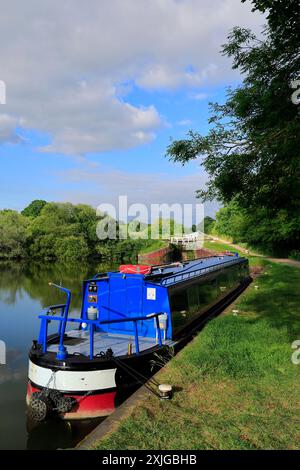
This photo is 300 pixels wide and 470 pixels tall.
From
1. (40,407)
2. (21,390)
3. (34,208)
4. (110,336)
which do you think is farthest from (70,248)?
(40,407)

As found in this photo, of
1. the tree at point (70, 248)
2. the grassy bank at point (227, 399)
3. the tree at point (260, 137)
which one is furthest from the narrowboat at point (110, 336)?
the tree at point (70, 248)

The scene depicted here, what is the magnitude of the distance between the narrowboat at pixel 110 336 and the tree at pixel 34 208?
266ft

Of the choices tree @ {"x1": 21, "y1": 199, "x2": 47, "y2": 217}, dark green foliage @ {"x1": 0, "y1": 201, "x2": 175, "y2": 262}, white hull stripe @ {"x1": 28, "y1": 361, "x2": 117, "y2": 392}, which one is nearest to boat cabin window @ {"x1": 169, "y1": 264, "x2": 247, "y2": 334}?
white hull stripe @ {"x1": 28, "y1": 361, "x2": 117, "y2": 392}

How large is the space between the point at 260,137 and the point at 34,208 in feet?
299

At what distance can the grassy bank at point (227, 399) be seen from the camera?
212 inches

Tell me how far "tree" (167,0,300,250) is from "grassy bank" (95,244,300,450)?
133 inches

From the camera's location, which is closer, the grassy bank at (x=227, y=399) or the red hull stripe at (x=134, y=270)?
the grassy bank at (x=227, y=399)

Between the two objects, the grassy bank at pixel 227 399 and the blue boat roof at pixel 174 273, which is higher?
the blue boat roof at pixel 174 273

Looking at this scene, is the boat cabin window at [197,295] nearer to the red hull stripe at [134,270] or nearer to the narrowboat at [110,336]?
the narrowboat at [110,336]

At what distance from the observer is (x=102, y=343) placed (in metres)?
9.76

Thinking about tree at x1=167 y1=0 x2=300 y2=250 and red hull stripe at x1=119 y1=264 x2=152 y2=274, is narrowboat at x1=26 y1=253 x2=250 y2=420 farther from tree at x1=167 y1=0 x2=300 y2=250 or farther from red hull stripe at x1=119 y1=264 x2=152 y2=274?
tree at x1=167 y1=0 x2=300 y2=250
